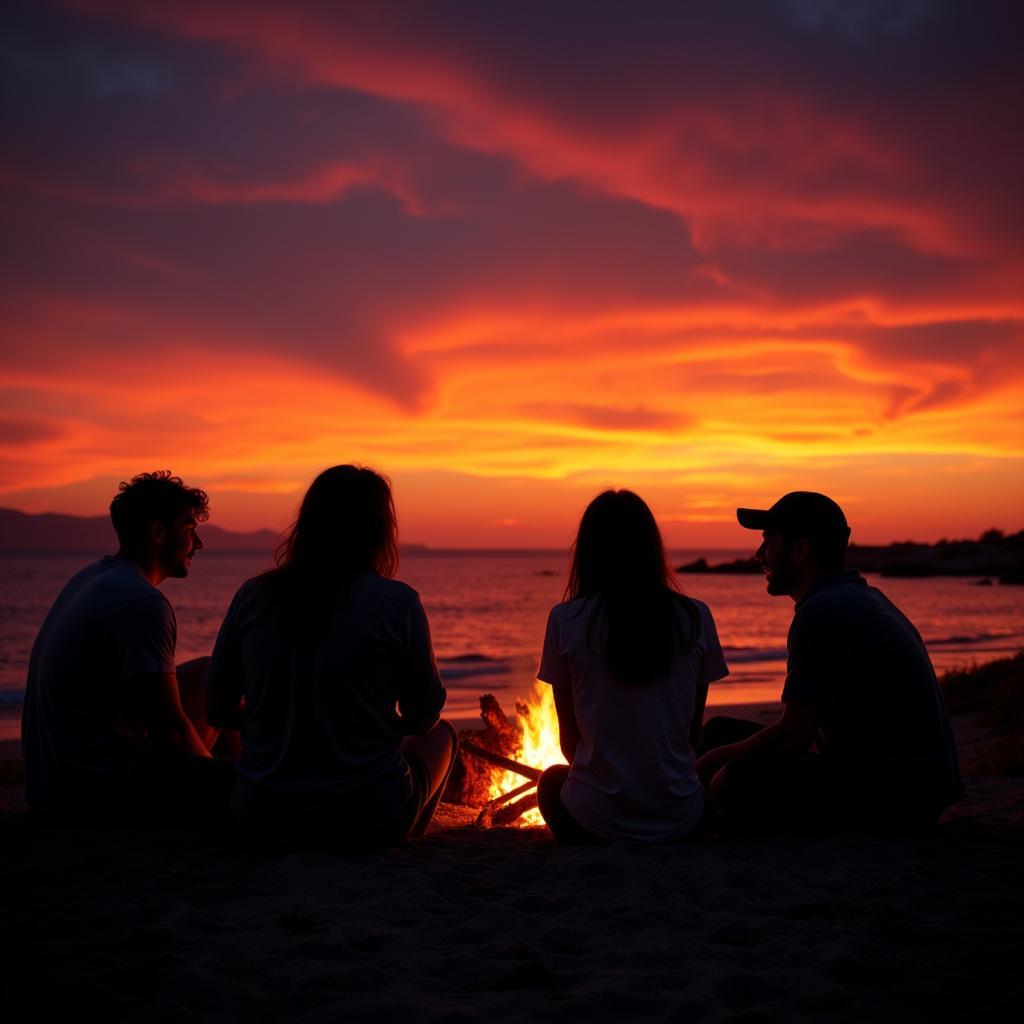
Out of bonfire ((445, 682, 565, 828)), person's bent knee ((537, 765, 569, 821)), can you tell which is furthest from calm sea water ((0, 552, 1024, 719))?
person's bent knee ((537, 765, 569, 821))

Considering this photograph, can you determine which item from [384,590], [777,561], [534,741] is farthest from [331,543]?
[534,741]

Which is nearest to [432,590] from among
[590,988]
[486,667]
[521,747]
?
[486,667]

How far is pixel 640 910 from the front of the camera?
352 cm

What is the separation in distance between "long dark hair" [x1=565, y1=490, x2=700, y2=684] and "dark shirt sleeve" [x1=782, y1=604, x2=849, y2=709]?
54cm

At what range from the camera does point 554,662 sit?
441cm

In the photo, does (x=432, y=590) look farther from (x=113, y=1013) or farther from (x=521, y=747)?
(x=113, y=1013)

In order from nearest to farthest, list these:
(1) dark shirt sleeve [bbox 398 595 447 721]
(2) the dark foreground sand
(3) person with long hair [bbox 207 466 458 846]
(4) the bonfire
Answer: (2) the dark foreground sand < (3) person with long hair [bbox 207 466 458 846] < (1) dark shirt sleeve [bbox 398 595 447 721] < (4) the bonfire

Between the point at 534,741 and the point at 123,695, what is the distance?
296cm

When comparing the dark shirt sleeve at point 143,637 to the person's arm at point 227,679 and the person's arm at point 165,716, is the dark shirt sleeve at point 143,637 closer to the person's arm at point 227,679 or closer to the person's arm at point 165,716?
the person's arm at point 165,716

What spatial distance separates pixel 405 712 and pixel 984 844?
2863 millimetres

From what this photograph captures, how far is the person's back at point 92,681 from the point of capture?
4348mm

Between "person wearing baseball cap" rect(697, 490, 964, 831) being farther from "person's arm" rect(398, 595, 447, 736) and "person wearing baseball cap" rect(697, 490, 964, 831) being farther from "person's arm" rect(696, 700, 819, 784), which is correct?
"person's arm" rect(398, 595, 447, 736)

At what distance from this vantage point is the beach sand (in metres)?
2.66

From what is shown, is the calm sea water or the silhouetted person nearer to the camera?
the silhouetted person
